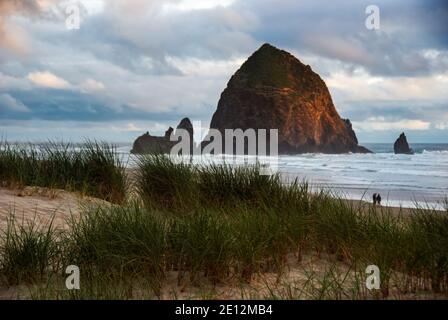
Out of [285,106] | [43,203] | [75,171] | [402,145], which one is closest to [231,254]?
[43,203]

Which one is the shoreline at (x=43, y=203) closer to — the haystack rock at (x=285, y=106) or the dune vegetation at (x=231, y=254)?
the dune vegetation at (x=231, y=254)

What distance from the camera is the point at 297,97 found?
8912cm

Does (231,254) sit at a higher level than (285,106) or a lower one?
lower

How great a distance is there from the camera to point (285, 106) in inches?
3364

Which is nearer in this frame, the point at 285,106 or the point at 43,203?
the point at 43,203

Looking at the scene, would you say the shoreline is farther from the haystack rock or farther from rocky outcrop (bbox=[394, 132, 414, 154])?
the haystack rock

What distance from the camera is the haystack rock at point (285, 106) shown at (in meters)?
84.1

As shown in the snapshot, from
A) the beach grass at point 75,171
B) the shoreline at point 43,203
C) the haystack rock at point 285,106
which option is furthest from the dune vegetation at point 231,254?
the haystack rock at point 285,106

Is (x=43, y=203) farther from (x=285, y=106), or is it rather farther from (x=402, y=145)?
(x=285, y=106)
